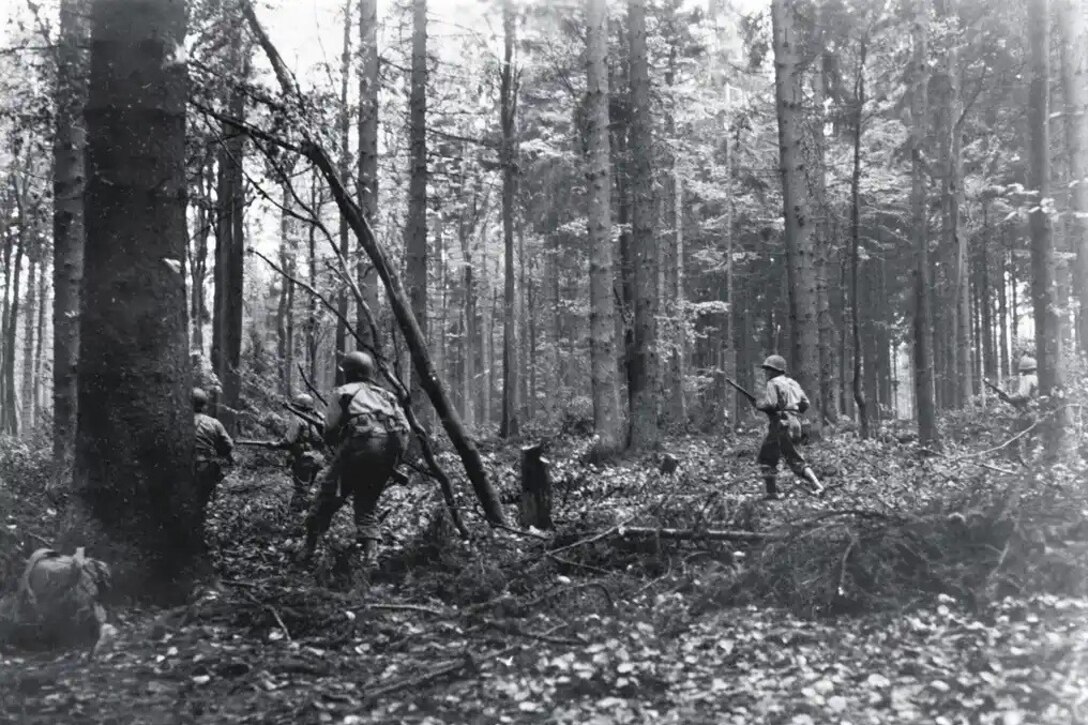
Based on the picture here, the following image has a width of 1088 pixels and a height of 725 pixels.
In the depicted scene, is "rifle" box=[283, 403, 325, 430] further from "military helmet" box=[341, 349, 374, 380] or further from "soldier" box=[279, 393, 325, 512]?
"military helmet" box=[341, 349, 374, 380]

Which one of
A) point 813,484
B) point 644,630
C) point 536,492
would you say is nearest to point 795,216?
point 813,484

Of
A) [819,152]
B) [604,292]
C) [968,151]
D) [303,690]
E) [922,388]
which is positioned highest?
[968,151]

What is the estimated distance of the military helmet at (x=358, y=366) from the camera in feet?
24.7

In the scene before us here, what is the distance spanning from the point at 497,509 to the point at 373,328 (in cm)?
225

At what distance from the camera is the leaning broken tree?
7.47 meters

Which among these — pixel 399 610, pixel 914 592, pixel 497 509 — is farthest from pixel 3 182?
pixel 914 592

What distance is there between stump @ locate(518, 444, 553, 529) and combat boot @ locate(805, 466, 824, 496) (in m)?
3.64

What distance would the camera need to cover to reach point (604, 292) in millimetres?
13789

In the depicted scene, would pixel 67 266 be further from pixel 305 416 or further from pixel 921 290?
pixel 921 290

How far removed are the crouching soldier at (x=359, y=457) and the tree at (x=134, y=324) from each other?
1457 millimetres

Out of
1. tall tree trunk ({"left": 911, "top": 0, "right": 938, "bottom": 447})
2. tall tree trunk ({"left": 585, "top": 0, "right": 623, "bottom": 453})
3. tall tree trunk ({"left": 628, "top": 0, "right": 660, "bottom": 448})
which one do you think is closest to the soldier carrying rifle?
tall tree trunk ({"left": 911, "top": 0, "right": 938, "bottom": 447})

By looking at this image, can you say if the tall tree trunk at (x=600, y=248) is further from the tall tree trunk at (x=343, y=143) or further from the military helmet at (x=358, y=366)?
the military helmet at (x=358, y=366)

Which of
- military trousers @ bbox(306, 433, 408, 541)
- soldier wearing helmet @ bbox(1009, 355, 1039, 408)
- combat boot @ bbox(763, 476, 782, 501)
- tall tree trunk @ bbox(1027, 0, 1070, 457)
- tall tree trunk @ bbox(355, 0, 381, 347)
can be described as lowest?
combat boot @ bbox(763, 476, 782, 501)

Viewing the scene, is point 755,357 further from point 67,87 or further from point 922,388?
point 67,87
